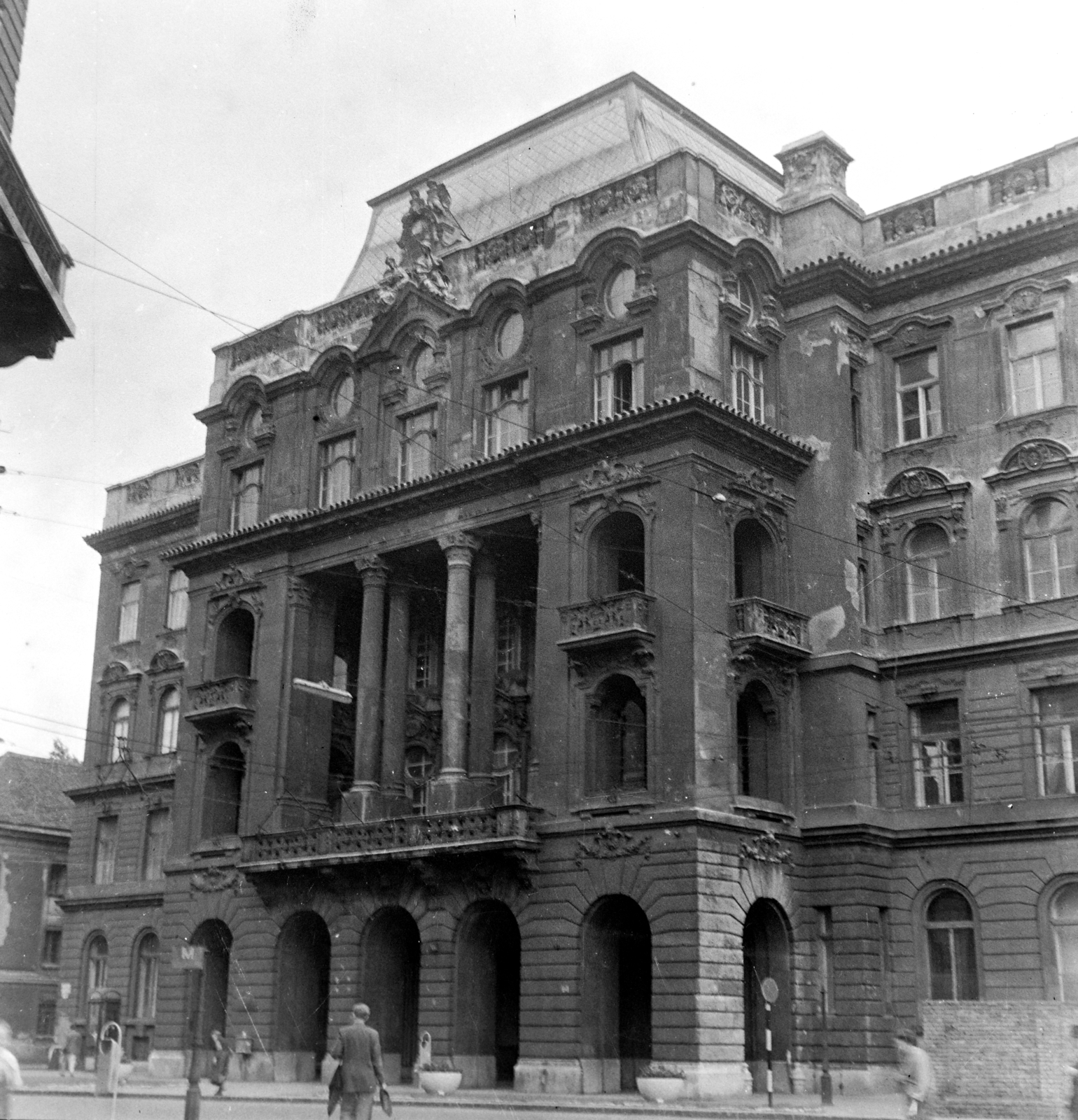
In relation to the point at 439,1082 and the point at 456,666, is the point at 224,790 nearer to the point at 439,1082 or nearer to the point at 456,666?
the point at 456,666

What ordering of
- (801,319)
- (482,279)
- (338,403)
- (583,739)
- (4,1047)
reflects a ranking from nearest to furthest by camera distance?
(4,1047)
(583,739)
(801,319)
(482,279)
(338,403)

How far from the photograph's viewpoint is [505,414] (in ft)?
144

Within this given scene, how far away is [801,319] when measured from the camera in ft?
139

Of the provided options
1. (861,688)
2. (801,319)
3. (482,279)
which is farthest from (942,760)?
(482,279)

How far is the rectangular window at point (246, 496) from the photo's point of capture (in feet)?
164

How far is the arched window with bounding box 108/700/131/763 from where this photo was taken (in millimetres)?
58406

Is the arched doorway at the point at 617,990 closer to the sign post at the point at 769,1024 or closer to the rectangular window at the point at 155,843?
the sign post at the point at 769,1024

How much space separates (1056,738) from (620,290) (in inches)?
630

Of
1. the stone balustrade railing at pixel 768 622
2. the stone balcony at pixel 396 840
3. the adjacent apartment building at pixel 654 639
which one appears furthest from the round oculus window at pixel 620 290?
the stone balcony at pixel 396 840

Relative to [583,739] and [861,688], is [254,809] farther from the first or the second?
[861,688]

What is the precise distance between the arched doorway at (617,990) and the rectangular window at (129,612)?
2806cm

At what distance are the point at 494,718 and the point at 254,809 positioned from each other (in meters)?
7.68

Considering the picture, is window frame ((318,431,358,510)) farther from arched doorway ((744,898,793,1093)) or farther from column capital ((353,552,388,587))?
arched doorway ((744,898,793,1093))

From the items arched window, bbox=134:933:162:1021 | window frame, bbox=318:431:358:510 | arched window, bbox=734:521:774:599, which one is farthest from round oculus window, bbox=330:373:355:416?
arched window, bbox=134:933:162:1021
